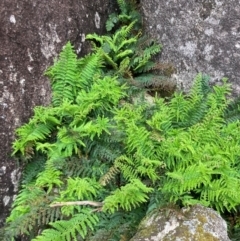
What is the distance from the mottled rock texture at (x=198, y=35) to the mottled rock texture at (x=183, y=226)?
207cm

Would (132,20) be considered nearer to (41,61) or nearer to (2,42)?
(41,61)

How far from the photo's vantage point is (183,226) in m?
3.82

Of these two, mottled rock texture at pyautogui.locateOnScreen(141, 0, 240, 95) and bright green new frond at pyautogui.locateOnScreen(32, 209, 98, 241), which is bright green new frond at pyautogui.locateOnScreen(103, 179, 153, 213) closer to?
bright green new frond at pyautogui.locateOnScreen(32, 209, 98, 241)

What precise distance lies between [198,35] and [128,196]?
260 centimetres

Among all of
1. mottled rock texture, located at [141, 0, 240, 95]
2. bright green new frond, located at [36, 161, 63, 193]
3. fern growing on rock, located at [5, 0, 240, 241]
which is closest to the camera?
fern growing on rock, located at [5, 0, 240, 241]

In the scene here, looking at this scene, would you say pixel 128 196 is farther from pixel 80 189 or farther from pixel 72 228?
pixel 72 228

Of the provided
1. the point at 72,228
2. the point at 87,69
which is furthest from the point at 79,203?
the point at 87,69

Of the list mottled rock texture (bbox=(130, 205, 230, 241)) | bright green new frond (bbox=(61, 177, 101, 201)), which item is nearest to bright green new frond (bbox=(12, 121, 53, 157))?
bright green new frond (bbox=(61, 177, 101, 201))

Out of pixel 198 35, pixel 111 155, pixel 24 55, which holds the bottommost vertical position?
pixel 111 155

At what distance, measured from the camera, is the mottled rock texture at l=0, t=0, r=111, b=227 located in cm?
486

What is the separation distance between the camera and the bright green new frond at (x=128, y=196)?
4047 millimetres

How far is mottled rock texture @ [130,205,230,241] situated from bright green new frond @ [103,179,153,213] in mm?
227

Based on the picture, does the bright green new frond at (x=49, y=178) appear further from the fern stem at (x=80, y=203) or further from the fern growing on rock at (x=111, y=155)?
the fern stem at (x=80, y=203)

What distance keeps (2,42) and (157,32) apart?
2210 millimetres
